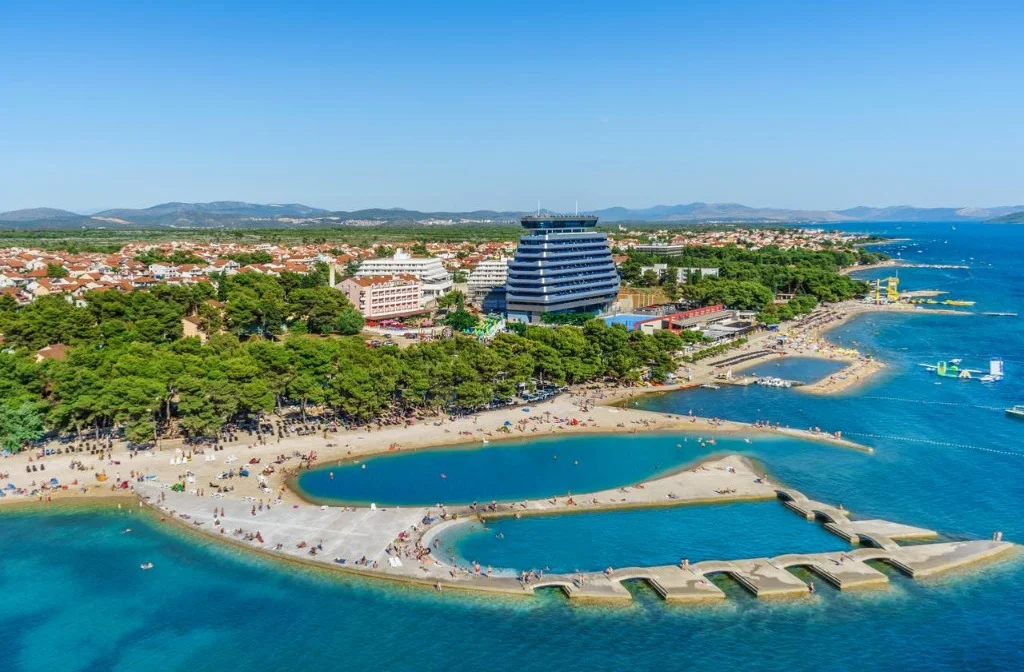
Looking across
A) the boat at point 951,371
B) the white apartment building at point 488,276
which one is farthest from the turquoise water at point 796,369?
the white apartment building at point 488,276

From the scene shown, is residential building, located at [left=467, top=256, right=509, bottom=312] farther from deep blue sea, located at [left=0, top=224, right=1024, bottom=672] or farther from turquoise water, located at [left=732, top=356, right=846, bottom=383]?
deep blue sea, located at [left=0, top=224, right=1024, bottom=672]

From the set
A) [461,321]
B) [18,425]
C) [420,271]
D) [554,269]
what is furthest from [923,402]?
[420,271]

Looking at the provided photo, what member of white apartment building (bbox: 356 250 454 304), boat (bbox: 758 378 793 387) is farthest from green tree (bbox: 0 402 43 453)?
white apartment building (bbox: 356 250 454 304)

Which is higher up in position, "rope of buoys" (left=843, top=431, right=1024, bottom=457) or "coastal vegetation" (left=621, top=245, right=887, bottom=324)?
"coastal vegetation" (left=621, top=245, right=887, bottom=324)

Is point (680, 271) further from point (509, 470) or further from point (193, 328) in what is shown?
point (509, 470)

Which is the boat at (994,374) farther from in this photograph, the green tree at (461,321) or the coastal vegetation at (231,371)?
the green tree at (461,321)
